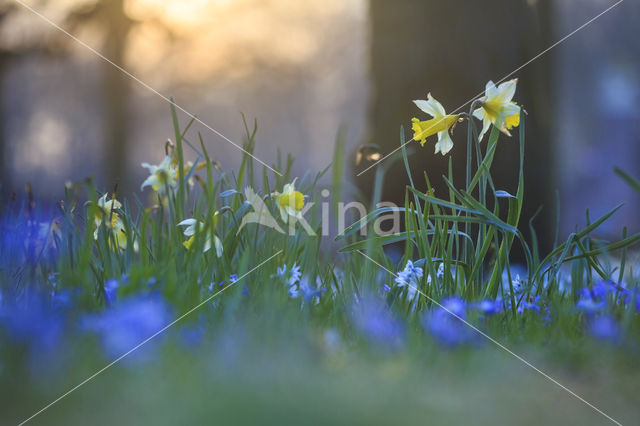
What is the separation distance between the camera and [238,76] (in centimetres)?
614

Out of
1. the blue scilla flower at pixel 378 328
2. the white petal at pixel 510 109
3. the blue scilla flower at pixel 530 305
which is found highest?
the white petal at pixel 510 109

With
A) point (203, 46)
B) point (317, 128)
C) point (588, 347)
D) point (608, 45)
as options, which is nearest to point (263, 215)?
point (588, 347)

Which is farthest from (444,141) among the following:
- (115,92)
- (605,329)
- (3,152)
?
(115,92)

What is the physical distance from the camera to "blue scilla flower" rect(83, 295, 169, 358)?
0.54 m

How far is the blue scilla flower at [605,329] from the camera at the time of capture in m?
0.71

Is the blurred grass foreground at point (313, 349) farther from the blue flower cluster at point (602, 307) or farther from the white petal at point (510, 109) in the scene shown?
the white petal at point (510, 109)

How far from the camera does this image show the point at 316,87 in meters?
6.06

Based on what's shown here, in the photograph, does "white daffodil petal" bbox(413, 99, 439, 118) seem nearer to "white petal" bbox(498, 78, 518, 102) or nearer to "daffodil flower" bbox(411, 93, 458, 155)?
"daffodil flower" bbox(411, 93, 458, 155)

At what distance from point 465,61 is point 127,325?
9.21 ft

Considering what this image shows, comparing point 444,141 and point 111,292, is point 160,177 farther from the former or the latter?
point 444,141

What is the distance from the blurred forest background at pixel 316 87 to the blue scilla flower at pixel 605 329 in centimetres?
60

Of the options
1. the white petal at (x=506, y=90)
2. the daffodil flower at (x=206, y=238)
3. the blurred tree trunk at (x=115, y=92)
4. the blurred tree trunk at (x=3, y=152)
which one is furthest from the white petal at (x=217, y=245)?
the blurred tree trunk at (x=115, y=92)

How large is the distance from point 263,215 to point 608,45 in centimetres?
356

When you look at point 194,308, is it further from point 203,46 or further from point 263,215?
point 203,46
